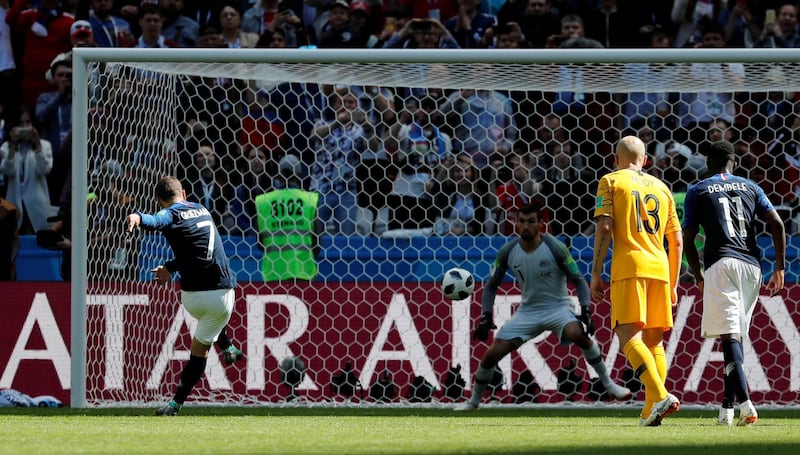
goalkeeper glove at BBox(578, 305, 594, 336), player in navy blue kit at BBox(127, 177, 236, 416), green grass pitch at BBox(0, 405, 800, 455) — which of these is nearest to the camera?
green grass pitch at BBox(0, 405, 800, 455)

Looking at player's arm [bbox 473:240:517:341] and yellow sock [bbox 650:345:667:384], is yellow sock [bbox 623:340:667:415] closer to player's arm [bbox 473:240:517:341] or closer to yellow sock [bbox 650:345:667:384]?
yellow sock [bbox 650:345:667:384]

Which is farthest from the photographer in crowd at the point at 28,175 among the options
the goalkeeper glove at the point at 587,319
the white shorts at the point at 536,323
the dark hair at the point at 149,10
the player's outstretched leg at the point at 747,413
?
the player's outstretched leg at the point at 747,413

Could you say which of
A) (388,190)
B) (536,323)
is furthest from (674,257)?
(388,190)

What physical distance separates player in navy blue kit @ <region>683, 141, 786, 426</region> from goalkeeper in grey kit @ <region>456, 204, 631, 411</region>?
1757mm

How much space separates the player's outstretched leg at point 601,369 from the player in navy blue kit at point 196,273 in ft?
8.64

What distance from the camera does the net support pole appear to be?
962 centimetres

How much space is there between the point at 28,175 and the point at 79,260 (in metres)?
3.66

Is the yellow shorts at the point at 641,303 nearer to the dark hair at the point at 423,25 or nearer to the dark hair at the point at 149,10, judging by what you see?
the dark hair at the point at 423,25

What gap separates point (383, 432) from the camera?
7418 millimetres

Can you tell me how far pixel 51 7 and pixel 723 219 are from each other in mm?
9239

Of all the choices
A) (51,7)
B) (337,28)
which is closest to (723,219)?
(337,28)

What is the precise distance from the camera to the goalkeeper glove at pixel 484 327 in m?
9.79

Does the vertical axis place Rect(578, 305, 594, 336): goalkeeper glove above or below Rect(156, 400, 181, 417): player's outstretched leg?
above

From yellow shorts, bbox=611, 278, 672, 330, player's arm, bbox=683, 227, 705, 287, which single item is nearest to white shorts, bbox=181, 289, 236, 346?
yellow shorts, bbox=611, 278, 672, 330
